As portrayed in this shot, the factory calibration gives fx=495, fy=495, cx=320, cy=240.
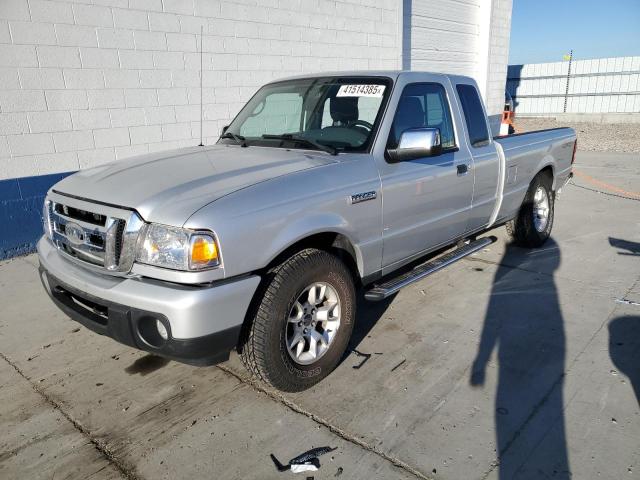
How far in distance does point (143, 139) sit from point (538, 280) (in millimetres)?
5066

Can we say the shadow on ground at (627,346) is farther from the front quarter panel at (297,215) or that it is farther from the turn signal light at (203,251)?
the turn signal light at (203,251)

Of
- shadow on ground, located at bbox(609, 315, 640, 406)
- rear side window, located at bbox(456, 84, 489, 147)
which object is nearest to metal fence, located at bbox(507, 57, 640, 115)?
rear side window, located at bbox(456, 84, 489, 147)

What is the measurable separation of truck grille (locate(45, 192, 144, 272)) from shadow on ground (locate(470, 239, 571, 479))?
215 centimetres

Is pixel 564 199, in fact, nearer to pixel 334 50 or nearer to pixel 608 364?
pixel 334 50

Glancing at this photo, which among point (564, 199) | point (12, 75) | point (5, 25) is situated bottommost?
point (564, 199)

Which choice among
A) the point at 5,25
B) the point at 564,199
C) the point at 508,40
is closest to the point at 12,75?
the point at 5,25

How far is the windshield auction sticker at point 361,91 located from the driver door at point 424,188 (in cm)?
18

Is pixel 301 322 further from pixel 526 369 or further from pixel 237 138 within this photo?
pixel 237 138

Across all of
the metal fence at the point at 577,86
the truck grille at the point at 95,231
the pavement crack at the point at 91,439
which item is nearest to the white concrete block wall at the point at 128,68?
the truck grille at the point at 95,231

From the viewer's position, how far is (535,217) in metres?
5.68

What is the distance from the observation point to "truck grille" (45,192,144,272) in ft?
8.25

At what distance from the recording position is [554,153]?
18.6 feet

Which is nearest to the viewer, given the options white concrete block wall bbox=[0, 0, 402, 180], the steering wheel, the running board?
the running board

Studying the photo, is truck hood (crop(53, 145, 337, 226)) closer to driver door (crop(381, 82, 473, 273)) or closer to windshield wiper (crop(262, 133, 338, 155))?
windshield wiper (crop(262, 133, 338, 155))
